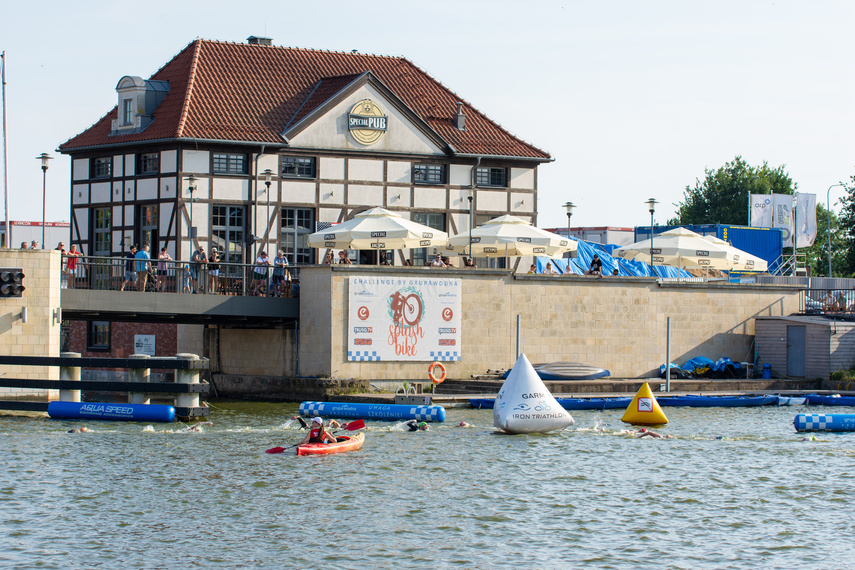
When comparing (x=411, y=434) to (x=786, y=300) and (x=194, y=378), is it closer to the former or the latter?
(x=194, y=378)

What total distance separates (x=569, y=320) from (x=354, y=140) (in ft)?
34.6

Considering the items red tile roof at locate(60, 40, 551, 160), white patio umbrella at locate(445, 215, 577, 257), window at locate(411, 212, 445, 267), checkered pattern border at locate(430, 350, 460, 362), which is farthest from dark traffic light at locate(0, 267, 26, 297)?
window at locate(411, 212, 445, 267)

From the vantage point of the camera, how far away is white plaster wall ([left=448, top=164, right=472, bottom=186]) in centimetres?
4509

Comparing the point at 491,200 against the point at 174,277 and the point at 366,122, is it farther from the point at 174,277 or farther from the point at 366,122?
the point at 174,277

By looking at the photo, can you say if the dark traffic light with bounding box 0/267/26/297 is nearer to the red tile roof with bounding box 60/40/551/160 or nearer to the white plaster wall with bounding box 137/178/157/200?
the white plaster wall with bounding box 137/178/157/200

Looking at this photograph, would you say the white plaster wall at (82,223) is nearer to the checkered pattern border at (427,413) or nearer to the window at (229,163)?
the window at (229,163)

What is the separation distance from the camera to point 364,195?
43.7 m

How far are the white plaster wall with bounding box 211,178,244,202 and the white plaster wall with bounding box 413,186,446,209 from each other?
6.56 metres

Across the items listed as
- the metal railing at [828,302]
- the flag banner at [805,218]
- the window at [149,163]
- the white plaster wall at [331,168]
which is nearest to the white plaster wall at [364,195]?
the white plaster wall at [331,168]

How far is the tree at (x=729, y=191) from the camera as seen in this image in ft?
304

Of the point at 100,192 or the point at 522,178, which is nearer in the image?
the point at 100,192

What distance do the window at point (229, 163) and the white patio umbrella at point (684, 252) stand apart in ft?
47.9

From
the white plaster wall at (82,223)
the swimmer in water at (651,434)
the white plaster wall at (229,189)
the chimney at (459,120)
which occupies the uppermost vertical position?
the chimney at (459,120)

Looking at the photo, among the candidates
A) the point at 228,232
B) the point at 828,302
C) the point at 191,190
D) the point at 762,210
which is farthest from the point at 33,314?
the point at 762,210
